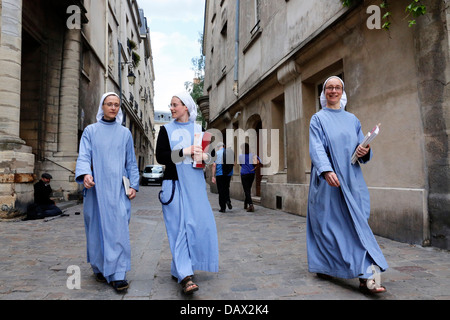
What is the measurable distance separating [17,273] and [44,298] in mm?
902

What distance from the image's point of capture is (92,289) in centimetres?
299

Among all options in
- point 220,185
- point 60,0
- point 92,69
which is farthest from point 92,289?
point 92,69

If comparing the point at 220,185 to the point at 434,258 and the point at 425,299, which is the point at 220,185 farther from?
the point at 425,299

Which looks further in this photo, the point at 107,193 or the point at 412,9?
the point at 412,9

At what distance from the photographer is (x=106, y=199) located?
3.08 m

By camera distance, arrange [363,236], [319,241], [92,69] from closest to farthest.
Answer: [363,236] < [319,241] < [92,69]

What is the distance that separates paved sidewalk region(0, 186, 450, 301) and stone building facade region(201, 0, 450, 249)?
26.0 inches

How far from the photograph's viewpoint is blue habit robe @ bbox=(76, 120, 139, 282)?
9.91 feet

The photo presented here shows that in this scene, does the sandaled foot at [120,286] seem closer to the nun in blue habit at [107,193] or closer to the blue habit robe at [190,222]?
the nun in blue habit at [107,193]

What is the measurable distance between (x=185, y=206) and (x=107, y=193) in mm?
723

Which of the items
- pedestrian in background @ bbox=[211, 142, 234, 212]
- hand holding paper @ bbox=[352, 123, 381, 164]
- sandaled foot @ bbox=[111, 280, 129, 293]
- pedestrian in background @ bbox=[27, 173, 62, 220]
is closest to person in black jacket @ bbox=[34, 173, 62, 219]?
pedestrian in background @ bbox=[27, 173, 62, 220]

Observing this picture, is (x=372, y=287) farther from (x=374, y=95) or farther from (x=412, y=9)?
(x=374, y=95)

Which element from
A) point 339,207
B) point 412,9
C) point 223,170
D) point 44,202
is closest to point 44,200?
point 44,202

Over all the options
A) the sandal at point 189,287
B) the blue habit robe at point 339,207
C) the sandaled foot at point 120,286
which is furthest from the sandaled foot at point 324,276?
the sandaled foot at point 120,286
